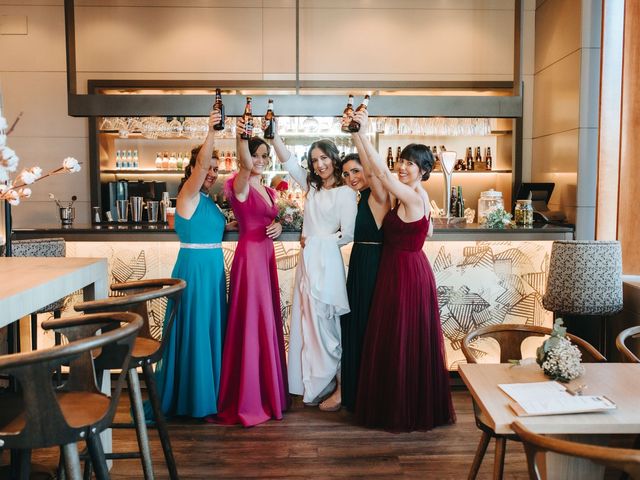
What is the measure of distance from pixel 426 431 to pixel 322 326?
0.92 meters

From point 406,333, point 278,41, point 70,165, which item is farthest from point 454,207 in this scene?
point 70,165

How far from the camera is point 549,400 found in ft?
6.31

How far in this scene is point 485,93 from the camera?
277 inches

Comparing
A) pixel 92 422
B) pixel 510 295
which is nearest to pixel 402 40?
pixel 510 295

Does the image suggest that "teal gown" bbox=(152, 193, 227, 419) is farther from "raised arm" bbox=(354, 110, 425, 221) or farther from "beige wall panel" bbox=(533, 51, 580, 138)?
"beige wall panel" bbox=(533, 51, 580, 138)

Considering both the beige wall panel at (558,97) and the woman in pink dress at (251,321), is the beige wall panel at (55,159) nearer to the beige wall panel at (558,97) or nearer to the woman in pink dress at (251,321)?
the woman in pink dress at (251,321)

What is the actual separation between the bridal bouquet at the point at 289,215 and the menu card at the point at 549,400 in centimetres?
245

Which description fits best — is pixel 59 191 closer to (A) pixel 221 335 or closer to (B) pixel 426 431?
(A) pixel 221 335

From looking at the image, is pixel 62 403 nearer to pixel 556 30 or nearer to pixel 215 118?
pixel 215 118

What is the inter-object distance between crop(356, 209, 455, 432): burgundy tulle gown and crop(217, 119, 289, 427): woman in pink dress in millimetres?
631

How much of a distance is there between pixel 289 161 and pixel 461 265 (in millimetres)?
1476

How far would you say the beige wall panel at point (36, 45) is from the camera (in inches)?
272

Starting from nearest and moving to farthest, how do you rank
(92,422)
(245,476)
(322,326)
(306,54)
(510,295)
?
(92,422), (245,476), (322,326), (510,295), (306,54)

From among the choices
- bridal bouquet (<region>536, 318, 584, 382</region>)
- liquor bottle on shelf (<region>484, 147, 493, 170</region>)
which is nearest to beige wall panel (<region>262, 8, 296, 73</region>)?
liquor bottle on shelf (<region>484, 147, 493, 170</region>)
